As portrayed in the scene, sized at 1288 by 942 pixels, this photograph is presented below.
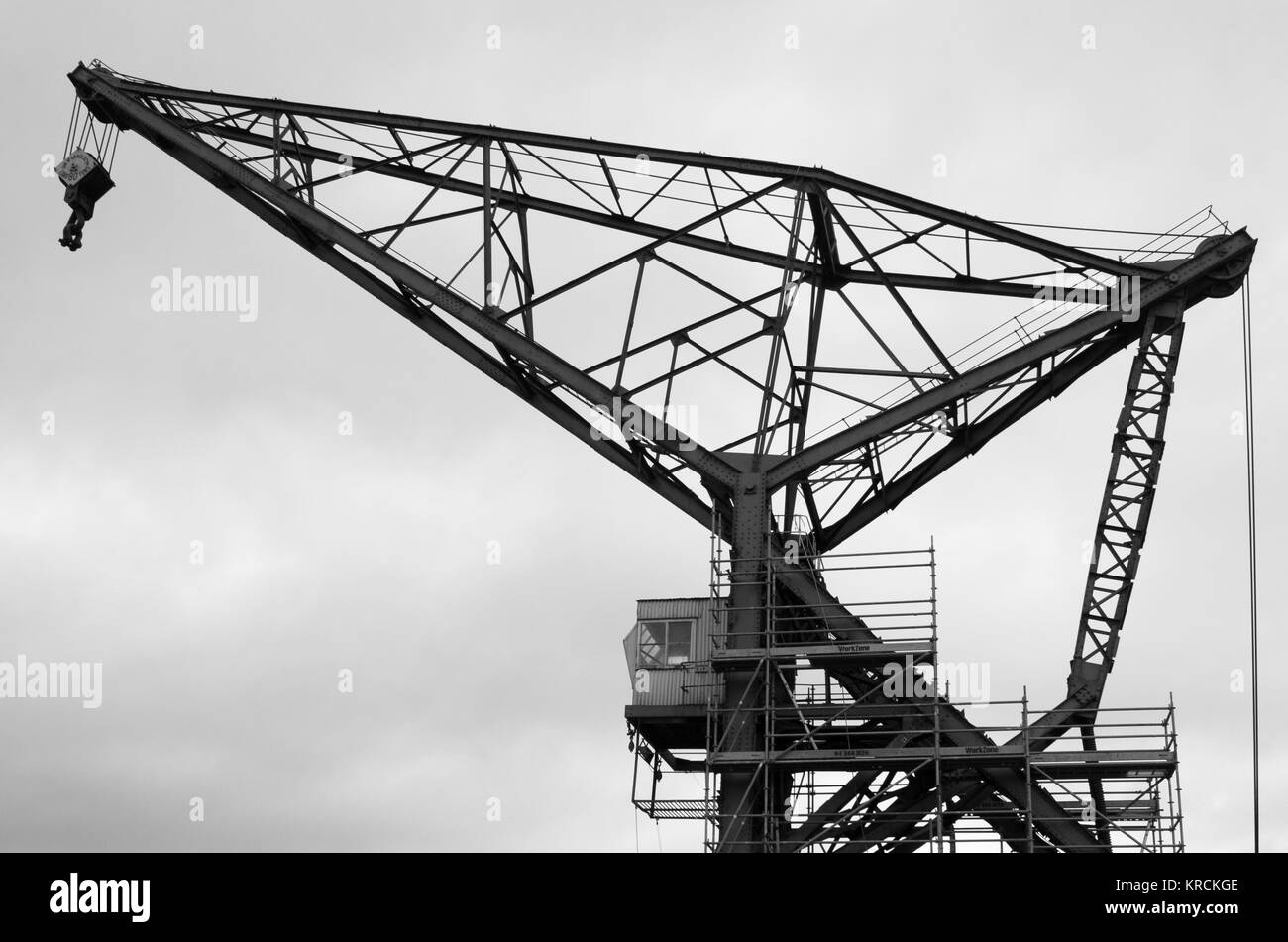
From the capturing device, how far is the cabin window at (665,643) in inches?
1325

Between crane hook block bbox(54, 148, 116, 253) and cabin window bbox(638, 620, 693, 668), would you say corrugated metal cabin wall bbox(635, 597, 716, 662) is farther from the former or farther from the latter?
crane hook block bbox(54, 148, 116, 253)

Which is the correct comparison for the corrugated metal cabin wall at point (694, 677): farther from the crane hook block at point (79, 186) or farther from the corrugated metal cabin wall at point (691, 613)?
the crane hook block at point (79, 186)

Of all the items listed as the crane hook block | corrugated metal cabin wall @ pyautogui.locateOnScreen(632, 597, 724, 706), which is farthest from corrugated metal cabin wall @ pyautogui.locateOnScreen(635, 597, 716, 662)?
the crane hook block

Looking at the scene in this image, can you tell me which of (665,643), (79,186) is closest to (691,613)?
(665,643)

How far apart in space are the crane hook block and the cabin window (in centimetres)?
1743

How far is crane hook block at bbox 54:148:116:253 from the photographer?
3897cm

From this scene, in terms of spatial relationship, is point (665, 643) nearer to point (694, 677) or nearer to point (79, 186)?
point (694, 677)

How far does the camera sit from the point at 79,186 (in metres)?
39.0

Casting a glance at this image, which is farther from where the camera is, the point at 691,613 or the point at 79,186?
the point at 79,186

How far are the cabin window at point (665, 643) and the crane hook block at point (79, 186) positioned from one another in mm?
17426

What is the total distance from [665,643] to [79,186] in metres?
18.3
